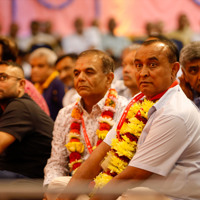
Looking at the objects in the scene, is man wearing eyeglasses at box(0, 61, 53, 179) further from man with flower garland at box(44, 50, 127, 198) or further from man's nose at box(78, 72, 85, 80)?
man's nose at box(78, 72, 85, 80)

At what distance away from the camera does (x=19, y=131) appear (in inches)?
120

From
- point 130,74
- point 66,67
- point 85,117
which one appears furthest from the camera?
point 66,67

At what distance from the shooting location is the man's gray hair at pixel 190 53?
302 centimetres

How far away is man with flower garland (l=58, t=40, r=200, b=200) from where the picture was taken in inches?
81.8

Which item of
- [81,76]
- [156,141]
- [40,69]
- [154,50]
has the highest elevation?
[40,69]

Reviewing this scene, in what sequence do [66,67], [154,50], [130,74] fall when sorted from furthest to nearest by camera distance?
[66,67] → [130,74] → [154,50]

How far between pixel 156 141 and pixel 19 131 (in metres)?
1.34

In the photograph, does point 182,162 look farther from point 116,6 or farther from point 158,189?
point 116,6

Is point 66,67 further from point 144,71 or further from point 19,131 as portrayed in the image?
point 144,71

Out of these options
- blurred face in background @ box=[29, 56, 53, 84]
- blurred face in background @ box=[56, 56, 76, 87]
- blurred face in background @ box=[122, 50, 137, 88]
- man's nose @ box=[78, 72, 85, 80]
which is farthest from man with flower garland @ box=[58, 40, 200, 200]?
blurred face in background @ box=[29, 56, 53, 84]

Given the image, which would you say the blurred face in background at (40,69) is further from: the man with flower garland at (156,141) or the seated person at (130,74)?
the man with flower garland at (156,141)

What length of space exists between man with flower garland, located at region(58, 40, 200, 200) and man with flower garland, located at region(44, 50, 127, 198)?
442 millimetres

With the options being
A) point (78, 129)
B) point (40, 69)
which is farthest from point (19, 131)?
point (40, 69)

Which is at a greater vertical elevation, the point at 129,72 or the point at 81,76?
the point at 129,72
